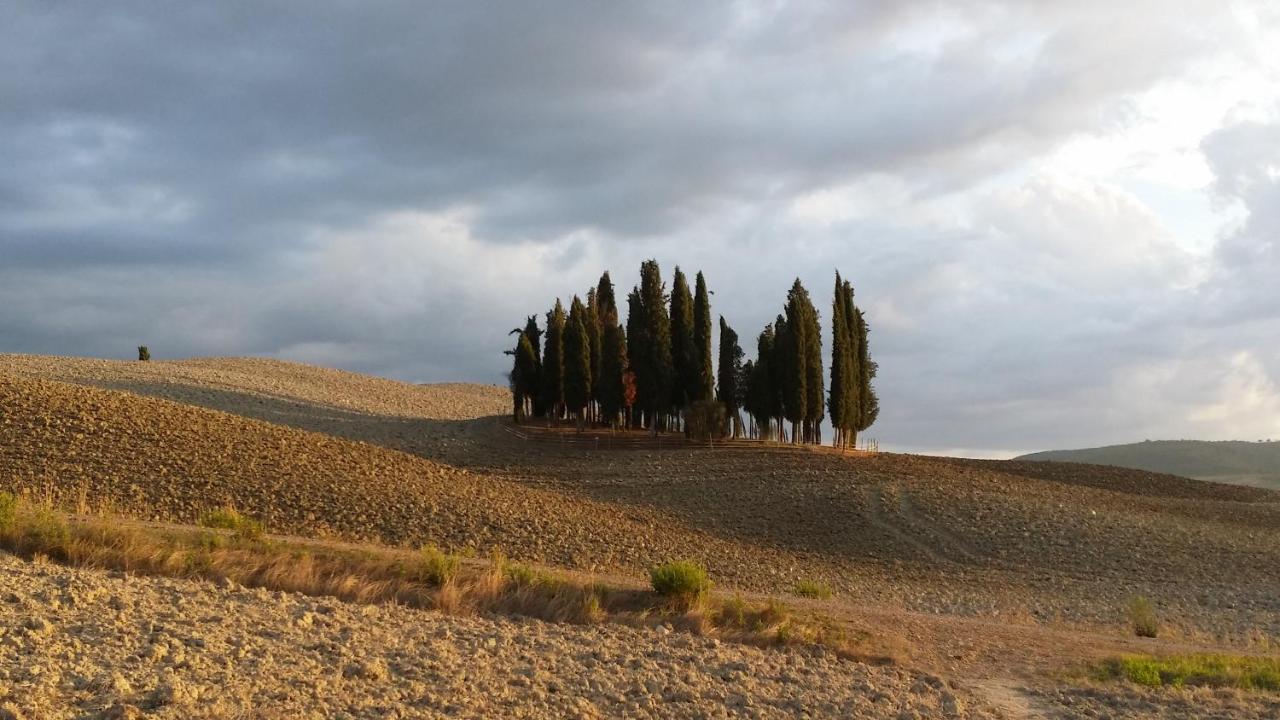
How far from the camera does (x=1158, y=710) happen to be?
1044 centimetres

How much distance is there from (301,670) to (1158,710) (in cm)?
869

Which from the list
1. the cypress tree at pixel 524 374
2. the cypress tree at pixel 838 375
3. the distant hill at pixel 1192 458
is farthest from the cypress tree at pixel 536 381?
the distant hill at pixel 1192 458

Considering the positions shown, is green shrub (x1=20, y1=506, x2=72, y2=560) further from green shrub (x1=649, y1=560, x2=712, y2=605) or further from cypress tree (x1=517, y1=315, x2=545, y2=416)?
cypress tree (x1=517, y1=315, x2=545, y2=416)

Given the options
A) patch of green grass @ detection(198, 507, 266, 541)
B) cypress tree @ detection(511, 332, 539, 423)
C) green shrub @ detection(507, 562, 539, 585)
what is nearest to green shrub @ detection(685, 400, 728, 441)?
cypress tree @ detection(511, 332, 539, 423)

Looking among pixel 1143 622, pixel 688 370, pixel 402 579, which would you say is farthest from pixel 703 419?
pixel 402 579

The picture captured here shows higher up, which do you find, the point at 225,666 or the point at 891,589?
the point at 225,666

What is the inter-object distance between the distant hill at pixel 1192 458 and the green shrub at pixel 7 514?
99.0m

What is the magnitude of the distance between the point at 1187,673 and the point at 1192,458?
109382 millimetres

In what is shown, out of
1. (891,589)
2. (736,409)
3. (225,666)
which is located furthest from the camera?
(736,409)

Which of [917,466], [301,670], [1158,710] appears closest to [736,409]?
[917,466]

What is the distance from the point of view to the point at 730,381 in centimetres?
4684

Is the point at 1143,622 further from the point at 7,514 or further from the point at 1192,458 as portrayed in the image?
the point at 1192,458

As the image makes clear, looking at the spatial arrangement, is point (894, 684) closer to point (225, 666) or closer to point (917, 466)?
point (225, 666)

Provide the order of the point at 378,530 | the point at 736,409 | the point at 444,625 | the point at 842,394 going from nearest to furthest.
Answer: the point at 444,625
the point at 378,530
the point at 842,394
the point at 736,409
